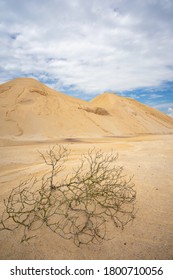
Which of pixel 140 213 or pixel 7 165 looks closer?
pixel 140 213

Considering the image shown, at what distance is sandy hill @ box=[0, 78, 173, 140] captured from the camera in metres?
13.7

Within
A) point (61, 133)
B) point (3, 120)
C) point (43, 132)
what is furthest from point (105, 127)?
point (3, 120)

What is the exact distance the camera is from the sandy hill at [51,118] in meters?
13.7

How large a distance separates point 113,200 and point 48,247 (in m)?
0.95

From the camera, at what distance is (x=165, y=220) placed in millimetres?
1971

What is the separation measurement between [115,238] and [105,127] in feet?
53.8

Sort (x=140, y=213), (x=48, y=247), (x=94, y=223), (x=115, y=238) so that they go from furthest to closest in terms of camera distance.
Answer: (x=140, y=213) → (x=94, y=223) → (x=115, y=238) → (x=48, y=247)

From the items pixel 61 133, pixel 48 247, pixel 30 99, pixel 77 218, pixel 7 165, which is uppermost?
pixel 30 99

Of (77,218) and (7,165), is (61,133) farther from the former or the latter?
(77,218)

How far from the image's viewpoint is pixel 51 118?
52.3 feet

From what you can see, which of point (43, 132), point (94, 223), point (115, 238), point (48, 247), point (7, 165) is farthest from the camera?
point (43, 132)

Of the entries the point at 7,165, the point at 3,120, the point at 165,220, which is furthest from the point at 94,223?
the point at 3,120

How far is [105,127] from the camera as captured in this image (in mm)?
17922

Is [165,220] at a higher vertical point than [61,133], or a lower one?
lower
